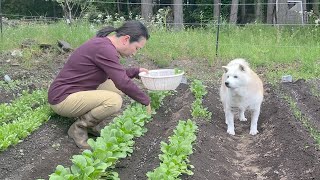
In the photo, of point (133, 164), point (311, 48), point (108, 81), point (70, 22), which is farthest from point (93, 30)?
point (133, 164)

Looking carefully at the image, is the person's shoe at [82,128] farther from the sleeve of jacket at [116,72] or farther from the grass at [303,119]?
the grass at [303,119]

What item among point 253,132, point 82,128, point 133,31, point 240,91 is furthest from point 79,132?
point 253,132

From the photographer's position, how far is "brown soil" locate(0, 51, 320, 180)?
4699 millimetres

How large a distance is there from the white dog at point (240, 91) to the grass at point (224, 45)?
2.91 meters

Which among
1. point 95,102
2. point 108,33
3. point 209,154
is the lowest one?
point 209,154

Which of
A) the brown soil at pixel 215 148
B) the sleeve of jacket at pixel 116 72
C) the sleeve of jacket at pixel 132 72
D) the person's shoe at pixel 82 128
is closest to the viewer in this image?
the brown soil at pixel 215 148

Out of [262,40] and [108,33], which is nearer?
[108,33]

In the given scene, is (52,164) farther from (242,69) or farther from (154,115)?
(242,69)

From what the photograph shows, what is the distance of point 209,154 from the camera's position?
535cm

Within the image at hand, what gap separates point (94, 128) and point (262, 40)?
7.27 metres

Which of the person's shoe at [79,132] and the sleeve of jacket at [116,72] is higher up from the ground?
the sleeve of jacket at [116,72]

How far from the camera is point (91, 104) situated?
18.0ft

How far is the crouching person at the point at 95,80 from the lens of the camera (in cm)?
524

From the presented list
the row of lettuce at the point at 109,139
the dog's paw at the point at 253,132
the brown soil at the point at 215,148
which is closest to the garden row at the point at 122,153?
the row of lettuce at the point at 109,139
